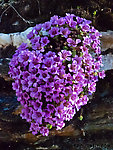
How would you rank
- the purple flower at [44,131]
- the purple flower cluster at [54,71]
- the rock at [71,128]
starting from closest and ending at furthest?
the purple flower cluster at [54,71], the purple flower at [44,131], the rock at [71,128]

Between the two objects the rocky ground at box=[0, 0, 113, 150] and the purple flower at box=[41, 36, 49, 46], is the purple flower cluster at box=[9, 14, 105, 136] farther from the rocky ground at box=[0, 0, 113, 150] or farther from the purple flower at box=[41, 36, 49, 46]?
the rocky ground at box=[0, 0, 113, 150]

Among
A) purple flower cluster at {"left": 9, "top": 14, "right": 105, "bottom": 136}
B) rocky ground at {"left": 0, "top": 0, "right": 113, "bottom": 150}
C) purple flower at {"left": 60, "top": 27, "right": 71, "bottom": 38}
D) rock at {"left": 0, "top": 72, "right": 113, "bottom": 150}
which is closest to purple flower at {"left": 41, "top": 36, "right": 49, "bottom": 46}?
purple flower cluster at {"left": 9, "top": 14, "right": 105, "bottom": 136}

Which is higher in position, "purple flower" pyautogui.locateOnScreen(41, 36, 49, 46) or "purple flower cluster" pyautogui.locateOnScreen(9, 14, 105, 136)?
"purple flower" pyautogui.locateOnScreen(41, 36, 49, 46)

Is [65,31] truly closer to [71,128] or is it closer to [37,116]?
[37,116]

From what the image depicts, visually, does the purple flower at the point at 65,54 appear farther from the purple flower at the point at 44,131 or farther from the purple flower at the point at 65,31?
the purple flower at the point at 44,131

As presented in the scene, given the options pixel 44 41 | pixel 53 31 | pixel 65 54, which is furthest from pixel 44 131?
pixel 53 31

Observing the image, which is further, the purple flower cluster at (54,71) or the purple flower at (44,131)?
the purple flower at (44,131)

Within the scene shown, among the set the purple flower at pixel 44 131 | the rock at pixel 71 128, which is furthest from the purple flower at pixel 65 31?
the rock at pixel 71 128

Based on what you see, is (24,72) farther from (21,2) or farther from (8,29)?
(21,2)

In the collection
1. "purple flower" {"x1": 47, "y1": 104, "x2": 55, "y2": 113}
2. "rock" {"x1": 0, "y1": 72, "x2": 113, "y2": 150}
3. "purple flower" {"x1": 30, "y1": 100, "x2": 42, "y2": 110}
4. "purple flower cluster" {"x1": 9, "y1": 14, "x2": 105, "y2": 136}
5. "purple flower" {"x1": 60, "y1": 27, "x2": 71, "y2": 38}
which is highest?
"purple flower" {"x1": 60, "y1": 27, "x2": 71, "y2": 38}
